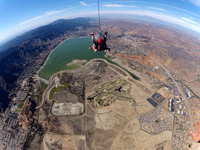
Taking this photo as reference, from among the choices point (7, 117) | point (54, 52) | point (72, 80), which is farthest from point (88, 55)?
point (7, 117)

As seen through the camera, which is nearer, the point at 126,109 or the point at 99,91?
the point at 126,109

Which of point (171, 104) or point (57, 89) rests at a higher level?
point (57, 89)

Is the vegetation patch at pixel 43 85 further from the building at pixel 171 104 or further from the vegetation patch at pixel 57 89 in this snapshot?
the building at pixel 171 104

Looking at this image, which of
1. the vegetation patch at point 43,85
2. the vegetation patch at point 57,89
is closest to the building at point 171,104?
the vegetation patch at point 57,89

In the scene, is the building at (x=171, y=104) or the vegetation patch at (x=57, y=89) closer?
the building at (x=171, y=104)

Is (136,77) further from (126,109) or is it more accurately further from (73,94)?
(73,94)

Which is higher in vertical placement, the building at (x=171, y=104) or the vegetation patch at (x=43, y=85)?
the vegetation patch at (x=43, y=85)

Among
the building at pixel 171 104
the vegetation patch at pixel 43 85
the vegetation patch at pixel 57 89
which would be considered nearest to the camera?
the building at pixel 171 104

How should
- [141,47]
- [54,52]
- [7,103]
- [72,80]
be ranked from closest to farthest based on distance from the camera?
1. [7,103]
2. [72,80]
3. [54,52]
4. [141,47]

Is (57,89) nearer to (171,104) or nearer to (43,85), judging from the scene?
(43,85)

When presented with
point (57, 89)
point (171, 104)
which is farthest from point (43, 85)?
point (171, 104)

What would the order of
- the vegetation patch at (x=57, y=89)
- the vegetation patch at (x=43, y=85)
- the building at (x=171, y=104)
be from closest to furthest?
the building at (x=171, y=104) < the vegetation patch at (x=57, y=89) < the vegetation patch at (x=43, y=85)
